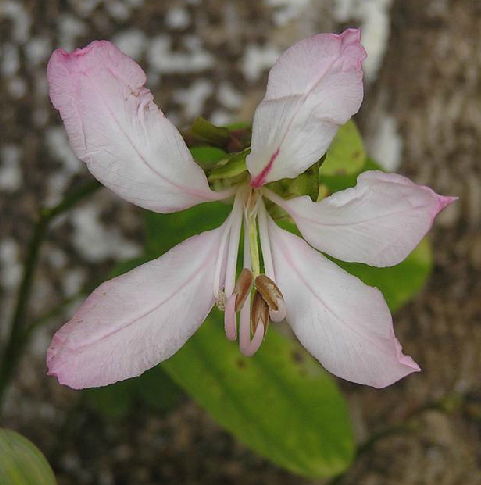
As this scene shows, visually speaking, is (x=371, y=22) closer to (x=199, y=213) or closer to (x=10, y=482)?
(x=199, y=213)

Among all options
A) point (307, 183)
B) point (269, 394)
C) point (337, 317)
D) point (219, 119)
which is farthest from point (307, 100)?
point (219, 119)

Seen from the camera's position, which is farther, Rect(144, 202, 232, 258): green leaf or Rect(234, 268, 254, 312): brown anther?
Rect(144, 202, 232, 258): green leaf

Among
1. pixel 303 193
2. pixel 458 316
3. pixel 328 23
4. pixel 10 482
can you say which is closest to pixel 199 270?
pixel 303 193

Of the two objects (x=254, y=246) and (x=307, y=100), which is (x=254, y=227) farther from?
(x=307, y=100)

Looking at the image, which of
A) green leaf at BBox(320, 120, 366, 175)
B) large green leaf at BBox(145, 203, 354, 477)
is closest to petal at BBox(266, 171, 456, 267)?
green leaf at BBox(320, 120, 366, 175)

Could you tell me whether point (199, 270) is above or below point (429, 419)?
above

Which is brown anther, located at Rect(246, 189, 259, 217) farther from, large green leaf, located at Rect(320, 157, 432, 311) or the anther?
large green leaf, located at Rect(320, 157, 432, 311)
